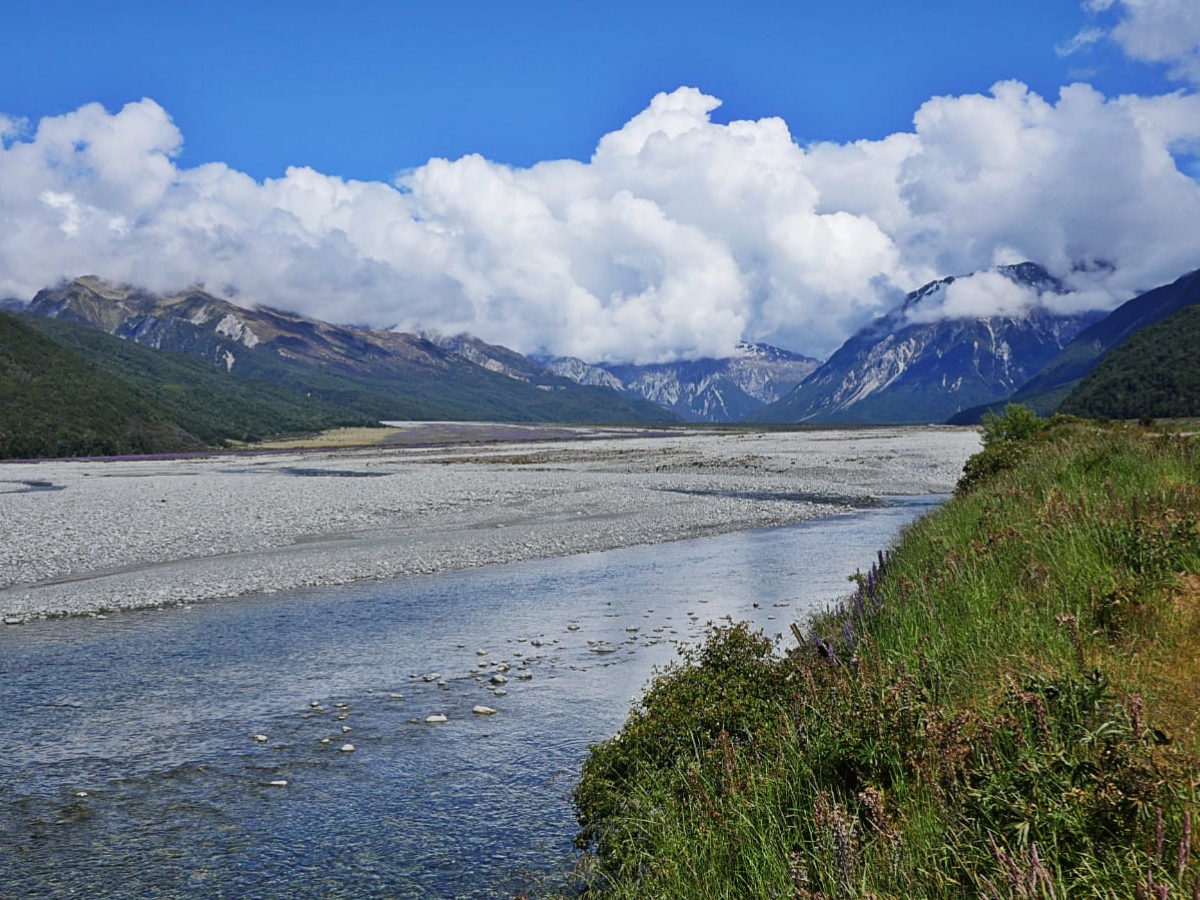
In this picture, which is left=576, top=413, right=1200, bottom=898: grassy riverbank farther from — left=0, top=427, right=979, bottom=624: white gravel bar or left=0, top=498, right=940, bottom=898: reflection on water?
left=0, top=427, right=979, bottom=624: white gravel bar

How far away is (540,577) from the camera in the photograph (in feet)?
103

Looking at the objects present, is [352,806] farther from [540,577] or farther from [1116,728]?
[540,577]

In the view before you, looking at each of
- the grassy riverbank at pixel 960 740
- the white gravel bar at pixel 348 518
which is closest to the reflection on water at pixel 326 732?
the grassy riverbank at pixel 960 740

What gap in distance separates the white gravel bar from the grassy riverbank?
22268 millimetres

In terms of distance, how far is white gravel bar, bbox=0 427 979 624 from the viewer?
106 ft

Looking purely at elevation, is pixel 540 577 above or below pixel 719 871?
below

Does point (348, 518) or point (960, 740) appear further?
point (348, 518)

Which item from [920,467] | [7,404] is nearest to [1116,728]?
[920,467]

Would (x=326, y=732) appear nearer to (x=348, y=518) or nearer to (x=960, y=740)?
(x=960, y=740)

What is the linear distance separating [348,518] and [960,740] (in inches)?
1897

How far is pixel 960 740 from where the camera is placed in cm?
659

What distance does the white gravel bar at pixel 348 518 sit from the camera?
3234 cm

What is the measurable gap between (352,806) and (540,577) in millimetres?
19299

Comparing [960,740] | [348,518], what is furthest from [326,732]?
[348,518]
